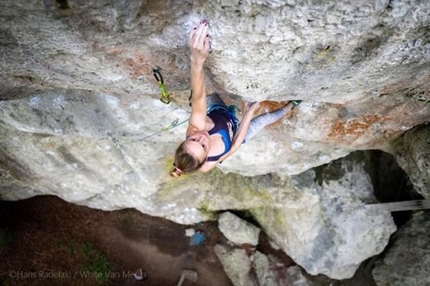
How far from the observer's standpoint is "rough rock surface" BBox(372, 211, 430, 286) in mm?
7582

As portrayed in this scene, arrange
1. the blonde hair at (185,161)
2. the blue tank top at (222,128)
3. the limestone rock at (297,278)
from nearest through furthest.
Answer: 1. the blonde hair at (185,161)
2. the blue tank top at (222,128)
3. the limestone rock at (297,278)

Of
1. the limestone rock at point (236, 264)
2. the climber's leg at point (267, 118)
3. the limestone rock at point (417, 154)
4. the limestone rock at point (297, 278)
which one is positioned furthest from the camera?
the limestone rock at point (236, 264)

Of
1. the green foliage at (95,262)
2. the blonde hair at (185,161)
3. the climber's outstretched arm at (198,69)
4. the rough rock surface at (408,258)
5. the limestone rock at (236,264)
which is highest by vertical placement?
the climber's outstretched arm at (198,69)

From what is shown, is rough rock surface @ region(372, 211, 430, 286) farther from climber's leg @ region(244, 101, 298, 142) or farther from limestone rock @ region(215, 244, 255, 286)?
climber's leg @ region(244, 101, 298, 142)

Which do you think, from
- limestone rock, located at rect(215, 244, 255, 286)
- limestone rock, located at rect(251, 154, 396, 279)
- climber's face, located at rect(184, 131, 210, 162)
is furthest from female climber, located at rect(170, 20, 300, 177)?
limestone rock, located at rect(215, 244, 255, 286)

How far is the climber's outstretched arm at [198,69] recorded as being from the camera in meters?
3.06

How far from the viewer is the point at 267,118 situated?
4.94 m

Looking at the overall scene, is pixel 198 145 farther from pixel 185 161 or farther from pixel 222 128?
pixel 222 128

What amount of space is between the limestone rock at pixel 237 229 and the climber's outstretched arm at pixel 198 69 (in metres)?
5.95

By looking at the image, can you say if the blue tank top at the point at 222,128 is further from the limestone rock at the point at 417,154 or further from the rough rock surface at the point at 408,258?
the rough rock surface at the point at 408,258

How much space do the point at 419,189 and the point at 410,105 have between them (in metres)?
1.76

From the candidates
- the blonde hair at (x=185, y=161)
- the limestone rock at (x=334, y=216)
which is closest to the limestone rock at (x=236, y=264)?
the limestone rock at (x=334, y=216)

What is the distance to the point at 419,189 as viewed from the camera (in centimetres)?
582

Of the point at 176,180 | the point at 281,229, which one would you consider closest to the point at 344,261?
the point at 281,229
